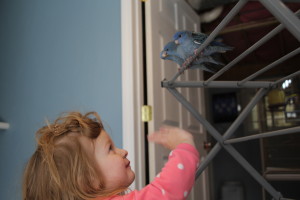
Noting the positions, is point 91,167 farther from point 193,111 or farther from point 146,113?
point 146,113

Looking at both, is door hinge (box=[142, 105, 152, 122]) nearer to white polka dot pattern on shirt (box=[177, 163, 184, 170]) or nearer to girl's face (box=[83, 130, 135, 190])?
girl's face (box=[83, 130, 135, 190])

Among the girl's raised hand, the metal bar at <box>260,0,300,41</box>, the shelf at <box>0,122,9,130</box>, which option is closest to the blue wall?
the shelf at <box>0,122,9,130</box>

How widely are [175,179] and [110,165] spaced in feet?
0.77

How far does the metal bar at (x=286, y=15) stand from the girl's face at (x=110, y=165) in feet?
1.90

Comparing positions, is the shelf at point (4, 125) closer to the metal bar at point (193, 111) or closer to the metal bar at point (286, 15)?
the metal bar at point (193, 111)

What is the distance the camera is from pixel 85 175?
74 centimetres

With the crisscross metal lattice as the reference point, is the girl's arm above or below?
below

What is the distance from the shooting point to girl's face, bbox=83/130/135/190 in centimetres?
78

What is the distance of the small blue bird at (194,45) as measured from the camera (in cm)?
52

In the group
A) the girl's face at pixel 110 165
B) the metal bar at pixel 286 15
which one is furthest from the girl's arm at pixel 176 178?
the metal bar at pixel 286 15

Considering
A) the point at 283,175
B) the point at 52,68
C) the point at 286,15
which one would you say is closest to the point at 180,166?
the point at 286,15

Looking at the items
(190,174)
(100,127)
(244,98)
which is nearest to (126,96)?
(100,127)

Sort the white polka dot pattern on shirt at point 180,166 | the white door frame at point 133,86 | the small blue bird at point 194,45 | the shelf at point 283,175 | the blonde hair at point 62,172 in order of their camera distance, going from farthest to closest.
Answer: the shelf at point 283,175 < the white door frame at point 133,86 < the blonde hair at point 62,172 < the white polka dot pattern on shirt at point 180,166 < the small blue bird at point 194,45

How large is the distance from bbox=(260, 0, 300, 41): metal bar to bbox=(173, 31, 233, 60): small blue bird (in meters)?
0.18
